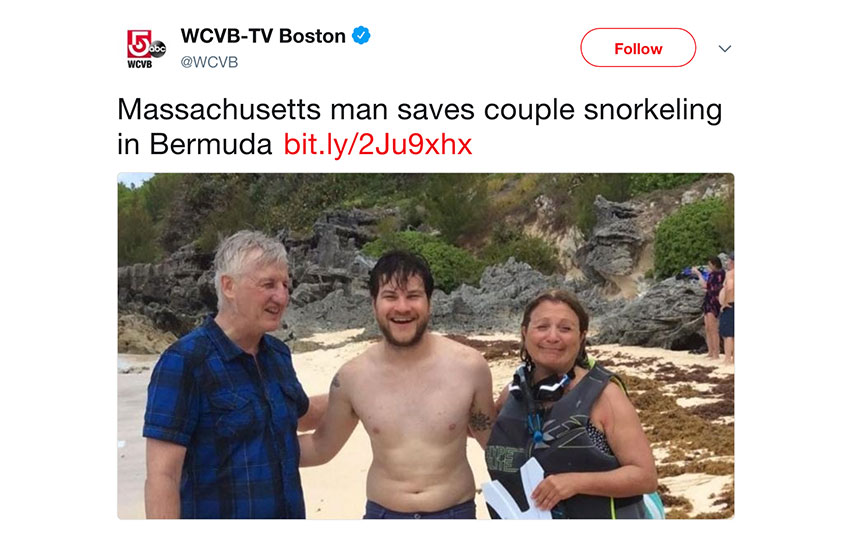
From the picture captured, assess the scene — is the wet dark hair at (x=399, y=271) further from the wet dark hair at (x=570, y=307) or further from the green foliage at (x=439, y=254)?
the wet dark hair at (x=570, y=307)

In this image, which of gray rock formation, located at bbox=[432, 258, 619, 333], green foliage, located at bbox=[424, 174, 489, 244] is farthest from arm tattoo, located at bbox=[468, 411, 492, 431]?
green foliage, located at bbox=[424, 174, 489, 244]

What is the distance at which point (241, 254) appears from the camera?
581 cm

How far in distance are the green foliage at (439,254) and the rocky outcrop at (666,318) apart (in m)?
0.85

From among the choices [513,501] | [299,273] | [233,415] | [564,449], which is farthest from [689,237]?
[233,415]

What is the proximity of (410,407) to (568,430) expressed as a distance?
0.84 meters

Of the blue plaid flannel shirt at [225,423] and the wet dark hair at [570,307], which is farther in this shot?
the wet dark hair at [570,307]

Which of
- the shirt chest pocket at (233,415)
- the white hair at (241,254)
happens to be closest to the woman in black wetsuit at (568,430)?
the shirt chest pocket at (233,415)

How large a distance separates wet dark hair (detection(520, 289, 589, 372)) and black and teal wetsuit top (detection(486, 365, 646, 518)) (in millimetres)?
91

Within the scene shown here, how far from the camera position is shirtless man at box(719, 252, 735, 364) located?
5.97 metres

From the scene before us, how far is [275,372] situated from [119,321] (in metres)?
1.04
